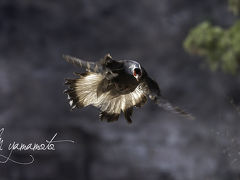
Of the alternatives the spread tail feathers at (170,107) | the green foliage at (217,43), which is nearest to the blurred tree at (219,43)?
the green foliage at (217,43)

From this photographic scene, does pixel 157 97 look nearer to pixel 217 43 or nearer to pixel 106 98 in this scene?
pixel 106 98

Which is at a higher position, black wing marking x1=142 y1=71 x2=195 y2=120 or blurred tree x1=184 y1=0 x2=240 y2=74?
blurred tree x1=184 y1=0 x2=240 y2=74

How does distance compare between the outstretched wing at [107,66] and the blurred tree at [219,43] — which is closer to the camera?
the outstretched wing at [107,66]

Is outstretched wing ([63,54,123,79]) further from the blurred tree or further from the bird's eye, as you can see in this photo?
the blurred tree

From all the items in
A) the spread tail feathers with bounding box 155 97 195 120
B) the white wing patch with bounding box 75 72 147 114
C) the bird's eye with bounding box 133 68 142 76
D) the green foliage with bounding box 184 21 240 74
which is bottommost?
the spread tail feathers with bounding box 155 97 195 120

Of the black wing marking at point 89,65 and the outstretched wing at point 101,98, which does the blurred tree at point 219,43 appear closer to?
the outstretched wing at point 101,98

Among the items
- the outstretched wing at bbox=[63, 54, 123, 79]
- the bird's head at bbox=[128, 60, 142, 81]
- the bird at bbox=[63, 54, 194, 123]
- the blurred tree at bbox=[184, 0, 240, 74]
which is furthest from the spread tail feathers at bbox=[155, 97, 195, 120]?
the blurred tree at bbox=[184, 0, 240, 74]
